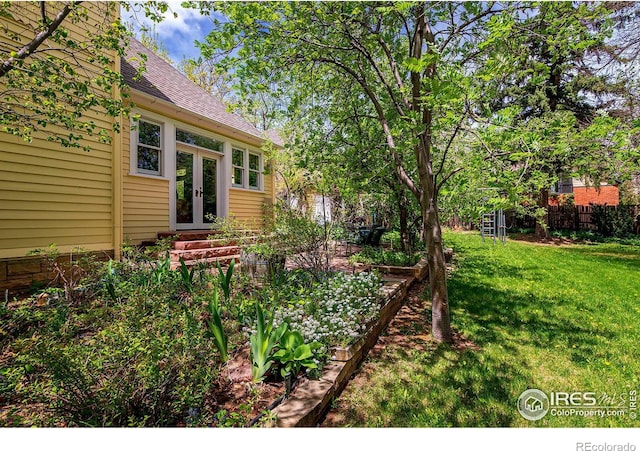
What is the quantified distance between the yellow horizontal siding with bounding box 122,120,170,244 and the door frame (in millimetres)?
218

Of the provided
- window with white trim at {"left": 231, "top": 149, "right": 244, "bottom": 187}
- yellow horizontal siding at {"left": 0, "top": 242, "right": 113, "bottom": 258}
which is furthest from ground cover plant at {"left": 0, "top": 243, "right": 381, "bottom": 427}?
window with white trim at {"left": 231, "top": 149, "right": 244, "bottom": 187}

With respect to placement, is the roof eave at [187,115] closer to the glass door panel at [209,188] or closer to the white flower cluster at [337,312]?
the glass door panel at [209,188]

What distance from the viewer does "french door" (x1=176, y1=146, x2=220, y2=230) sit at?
7.75 meters

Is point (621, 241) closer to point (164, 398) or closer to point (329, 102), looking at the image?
point (329, 102)

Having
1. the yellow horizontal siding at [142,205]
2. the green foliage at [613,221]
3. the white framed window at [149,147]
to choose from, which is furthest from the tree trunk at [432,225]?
the green foliage at [613,221]

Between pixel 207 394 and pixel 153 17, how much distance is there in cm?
400

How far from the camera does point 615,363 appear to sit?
2871mm

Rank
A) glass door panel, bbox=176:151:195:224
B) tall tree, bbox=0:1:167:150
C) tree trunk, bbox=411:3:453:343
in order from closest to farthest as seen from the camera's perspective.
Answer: tall tree, bbox=0:1:167:150, tree trunk, bbox=411:3:453:343, glass door panel, bbox=176:151:195:224

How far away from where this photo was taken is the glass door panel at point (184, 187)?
25.2 feet

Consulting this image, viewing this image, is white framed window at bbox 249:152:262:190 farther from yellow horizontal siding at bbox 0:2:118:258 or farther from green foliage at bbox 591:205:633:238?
green foliage at bbox 591:205:633:238

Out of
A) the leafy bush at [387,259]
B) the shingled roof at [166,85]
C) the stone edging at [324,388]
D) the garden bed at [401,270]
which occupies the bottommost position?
the stone edging at [324,388]

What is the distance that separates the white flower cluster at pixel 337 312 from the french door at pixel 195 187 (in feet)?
15.2

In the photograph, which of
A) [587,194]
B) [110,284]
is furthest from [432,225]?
[587,194]
